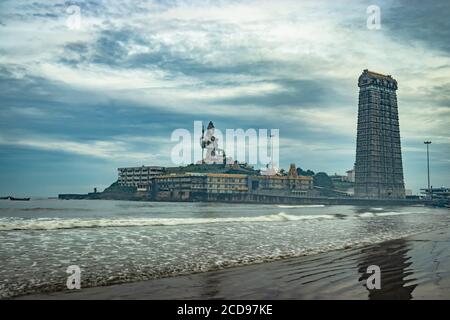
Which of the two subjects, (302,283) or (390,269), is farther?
(390,269)

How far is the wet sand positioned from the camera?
30.4 feet

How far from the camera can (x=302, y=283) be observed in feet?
34.4

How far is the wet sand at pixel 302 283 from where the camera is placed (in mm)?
9266

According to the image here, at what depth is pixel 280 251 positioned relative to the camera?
17.9 m

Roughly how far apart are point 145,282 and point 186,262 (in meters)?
3.79

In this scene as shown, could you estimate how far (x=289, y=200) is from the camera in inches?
7475

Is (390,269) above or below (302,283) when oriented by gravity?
below
